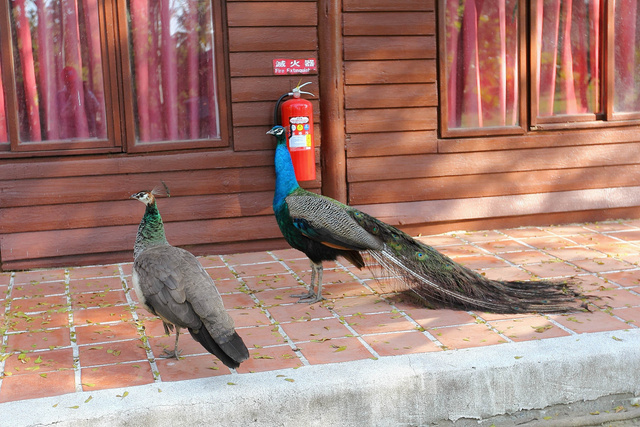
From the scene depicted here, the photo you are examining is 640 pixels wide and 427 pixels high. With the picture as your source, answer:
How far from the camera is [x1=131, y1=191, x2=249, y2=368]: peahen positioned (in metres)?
3.74

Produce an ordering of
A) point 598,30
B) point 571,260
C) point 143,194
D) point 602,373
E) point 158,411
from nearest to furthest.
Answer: point 158,411, point 602,373, point 143,194, point 571,260, point 598,30

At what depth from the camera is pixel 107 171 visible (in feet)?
21.8

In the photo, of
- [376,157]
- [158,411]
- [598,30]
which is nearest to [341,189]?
[376,157]

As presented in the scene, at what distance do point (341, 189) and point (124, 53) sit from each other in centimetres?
239

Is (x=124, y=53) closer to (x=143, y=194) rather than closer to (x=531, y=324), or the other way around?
(x=143, y=194)

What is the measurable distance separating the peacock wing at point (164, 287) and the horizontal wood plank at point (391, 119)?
3.29m

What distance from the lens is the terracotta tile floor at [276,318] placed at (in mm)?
4305

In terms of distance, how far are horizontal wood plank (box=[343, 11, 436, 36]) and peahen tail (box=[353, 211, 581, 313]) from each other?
243 centimetres

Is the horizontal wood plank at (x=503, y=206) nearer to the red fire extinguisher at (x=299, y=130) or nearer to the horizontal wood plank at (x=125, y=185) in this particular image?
the red fire extinguisher at (x=299, y=130)

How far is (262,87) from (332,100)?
Result: 685 mm

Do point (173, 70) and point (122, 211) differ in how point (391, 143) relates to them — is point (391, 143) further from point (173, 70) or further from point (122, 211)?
point (122, 211)

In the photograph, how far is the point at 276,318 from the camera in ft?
16.9

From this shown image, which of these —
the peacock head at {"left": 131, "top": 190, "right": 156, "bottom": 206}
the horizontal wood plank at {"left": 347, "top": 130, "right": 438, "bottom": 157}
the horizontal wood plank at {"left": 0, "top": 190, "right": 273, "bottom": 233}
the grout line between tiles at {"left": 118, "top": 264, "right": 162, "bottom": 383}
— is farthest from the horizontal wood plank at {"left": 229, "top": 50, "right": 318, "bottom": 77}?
the peacock head at {"left": 131, "top": 190, "right": 156, "bottom": 206}

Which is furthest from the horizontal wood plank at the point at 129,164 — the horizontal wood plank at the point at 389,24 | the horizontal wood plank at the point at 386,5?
the horizontal wood plank at the point at 386,5
